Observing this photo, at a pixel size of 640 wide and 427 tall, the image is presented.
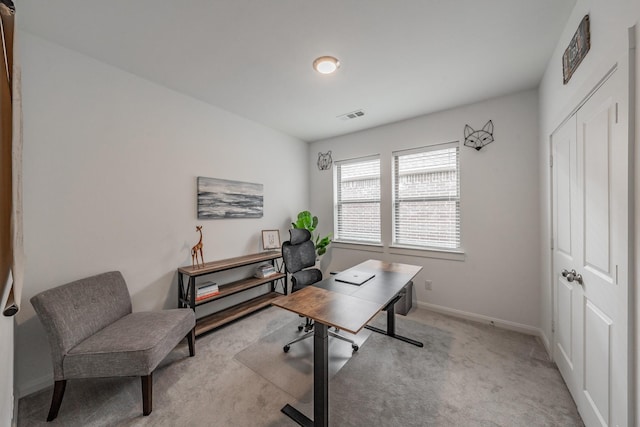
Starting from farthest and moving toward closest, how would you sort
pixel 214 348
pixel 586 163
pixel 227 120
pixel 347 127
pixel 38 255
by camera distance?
pixel 347 127 → pixel 227 120 → pixel 214 348 → pixel 38 255 → pixel 586 163

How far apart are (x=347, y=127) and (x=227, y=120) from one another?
177 cm

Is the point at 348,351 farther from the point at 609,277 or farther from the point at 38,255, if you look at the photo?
the point at 38,255

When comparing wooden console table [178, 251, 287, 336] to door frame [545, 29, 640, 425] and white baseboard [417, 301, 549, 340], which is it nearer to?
white baseboard [417, 301, 549, 340]

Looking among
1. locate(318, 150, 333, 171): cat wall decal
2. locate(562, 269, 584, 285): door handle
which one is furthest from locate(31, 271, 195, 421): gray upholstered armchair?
locate(318, 150, 333, 171): cat wall decal

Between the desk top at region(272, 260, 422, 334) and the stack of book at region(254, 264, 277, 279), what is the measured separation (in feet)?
4.68

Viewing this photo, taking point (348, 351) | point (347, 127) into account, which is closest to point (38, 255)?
point (348, 351)

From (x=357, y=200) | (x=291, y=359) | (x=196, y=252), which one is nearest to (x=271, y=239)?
(x=196, y=252)

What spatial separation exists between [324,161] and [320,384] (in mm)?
3469

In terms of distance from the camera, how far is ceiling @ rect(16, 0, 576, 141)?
5.15 ft

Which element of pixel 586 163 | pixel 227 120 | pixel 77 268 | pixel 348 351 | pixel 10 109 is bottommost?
pixel 348 351

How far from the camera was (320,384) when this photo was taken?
4.82 feet

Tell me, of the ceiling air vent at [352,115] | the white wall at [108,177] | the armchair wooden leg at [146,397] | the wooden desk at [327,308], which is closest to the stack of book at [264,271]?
the white wall at [108,177]

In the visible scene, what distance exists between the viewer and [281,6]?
60.6 inches

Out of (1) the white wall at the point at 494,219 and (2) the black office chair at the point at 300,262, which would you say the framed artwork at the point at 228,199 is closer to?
(2) the black office chair at the point at 300,262
